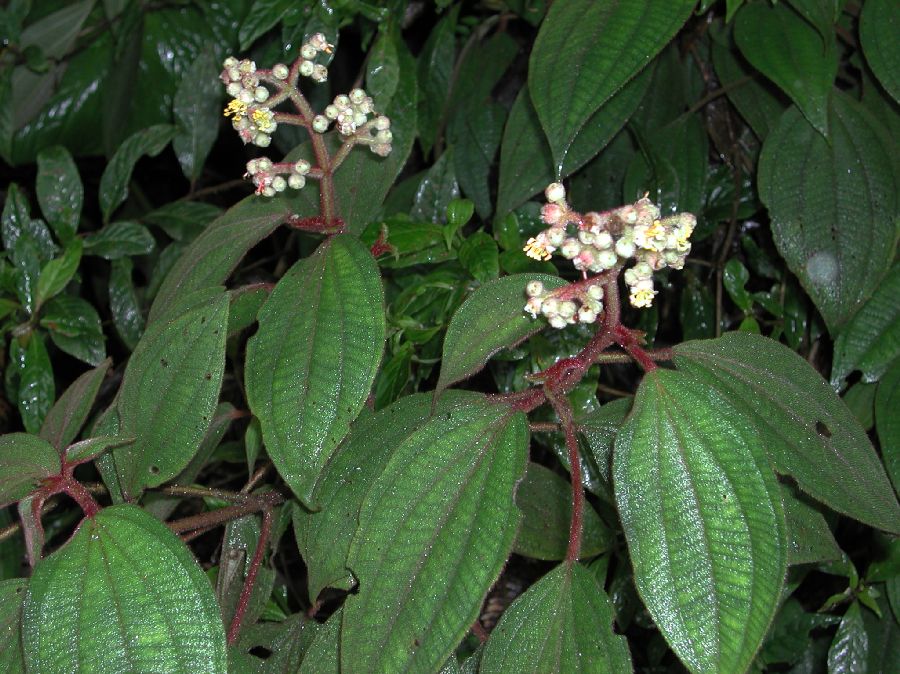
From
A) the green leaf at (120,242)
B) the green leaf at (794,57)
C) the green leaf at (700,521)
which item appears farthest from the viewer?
the green leaf at (120,242)

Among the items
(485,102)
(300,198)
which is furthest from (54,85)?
(300,198)

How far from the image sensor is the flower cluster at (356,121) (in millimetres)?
935

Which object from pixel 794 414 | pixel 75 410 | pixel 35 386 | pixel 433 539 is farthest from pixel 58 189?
pixel 794 414

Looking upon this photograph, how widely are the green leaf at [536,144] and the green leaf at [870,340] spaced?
380mm

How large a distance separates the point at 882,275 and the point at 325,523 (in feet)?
2.43

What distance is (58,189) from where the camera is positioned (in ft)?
5.13

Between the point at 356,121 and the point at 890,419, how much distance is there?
27.0 inches

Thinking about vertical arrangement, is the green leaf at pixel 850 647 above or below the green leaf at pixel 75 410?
below

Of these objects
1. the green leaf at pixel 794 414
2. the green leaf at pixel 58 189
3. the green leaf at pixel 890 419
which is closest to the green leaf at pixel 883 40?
the green leaf at pixel 890 419

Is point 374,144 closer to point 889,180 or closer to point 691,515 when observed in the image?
point 691,515

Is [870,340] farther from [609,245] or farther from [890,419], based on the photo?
[609,245]

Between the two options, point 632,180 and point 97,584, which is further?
point 632,180

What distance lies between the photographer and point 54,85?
2061 millimetres

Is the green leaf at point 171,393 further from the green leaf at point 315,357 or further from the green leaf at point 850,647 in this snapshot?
the green leaf at point 850,647
